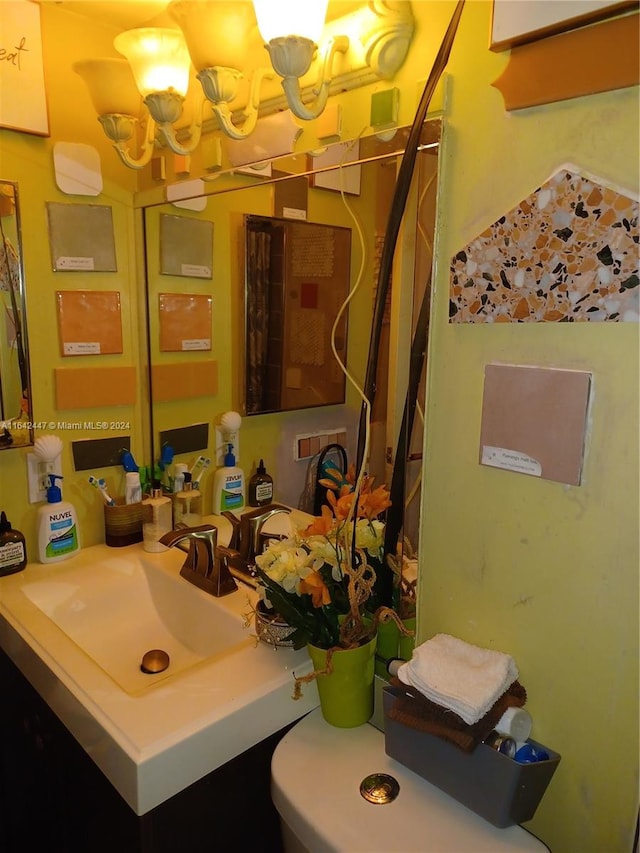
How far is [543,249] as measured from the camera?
0.73m

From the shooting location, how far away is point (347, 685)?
37.5 inches

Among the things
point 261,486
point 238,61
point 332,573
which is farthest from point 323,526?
point 238,61

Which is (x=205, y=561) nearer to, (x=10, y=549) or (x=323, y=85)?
(x=10, y=549)

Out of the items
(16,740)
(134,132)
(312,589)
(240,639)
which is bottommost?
(16,740)

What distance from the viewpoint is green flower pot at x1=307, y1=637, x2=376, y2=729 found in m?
0.94

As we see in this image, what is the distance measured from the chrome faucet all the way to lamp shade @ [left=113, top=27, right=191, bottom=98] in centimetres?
92

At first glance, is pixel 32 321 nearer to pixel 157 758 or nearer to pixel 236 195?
pixel 236 195

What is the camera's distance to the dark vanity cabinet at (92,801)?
Result: 878 mm

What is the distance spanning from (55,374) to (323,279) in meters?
0.69

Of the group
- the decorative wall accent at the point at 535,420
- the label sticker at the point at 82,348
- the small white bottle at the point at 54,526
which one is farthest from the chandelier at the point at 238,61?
the small white bottle at the point at 54,526

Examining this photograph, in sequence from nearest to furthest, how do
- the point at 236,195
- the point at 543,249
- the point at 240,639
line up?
the point at 543,249 → the point at 240,639 → the point at 236,195

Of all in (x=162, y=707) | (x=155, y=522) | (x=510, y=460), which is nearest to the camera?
(x=510, y=460)

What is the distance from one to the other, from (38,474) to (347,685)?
34.8 inches

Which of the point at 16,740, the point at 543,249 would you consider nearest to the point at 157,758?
the point at 16,740
